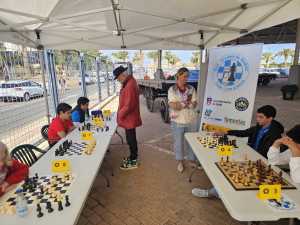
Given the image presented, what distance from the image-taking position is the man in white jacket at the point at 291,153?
60.8 inches

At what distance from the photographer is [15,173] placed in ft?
5.52

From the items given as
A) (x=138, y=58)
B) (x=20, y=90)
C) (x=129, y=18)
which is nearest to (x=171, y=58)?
(x=138, y=58)

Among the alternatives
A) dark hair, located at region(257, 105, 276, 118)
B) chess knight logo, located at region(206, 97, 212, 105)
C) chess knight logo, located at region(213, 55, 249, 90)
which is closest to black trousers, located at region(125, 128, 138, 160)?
chess knight logo, located at region(206, 97, 212, 105)

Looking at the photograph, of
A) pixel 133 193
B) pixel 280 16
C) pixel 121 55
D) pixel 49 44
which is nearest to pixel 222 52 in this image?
pixel 280 16

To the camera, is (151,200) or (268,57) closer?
(151,200)

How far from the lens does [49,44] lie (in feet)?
13.3

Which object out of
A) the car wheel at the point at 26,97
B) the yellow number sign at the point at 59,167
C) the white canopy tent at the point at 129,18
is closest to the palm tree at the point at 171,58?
the white canopy tent at the point at 129,18

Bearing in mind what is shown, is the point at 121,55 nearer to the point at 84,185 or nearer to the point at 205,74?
the point at 205,74

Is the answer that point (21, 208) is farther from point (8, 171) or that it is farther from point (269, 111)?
point (269, 111)

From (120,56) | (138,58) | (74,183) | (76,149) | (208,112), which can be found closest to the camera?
(74,183)

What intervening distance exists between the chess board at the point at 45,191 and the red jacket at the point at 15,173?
14 cm

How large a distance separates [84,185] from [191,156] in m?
2.23

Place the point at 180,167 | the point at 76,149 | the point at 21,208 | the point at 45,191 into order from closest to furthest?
the point at 21,208 → the point at 45,191 → the point at 76,149 → the point at 180,167

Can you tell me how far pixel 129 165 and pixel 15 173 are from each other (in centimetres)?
193
